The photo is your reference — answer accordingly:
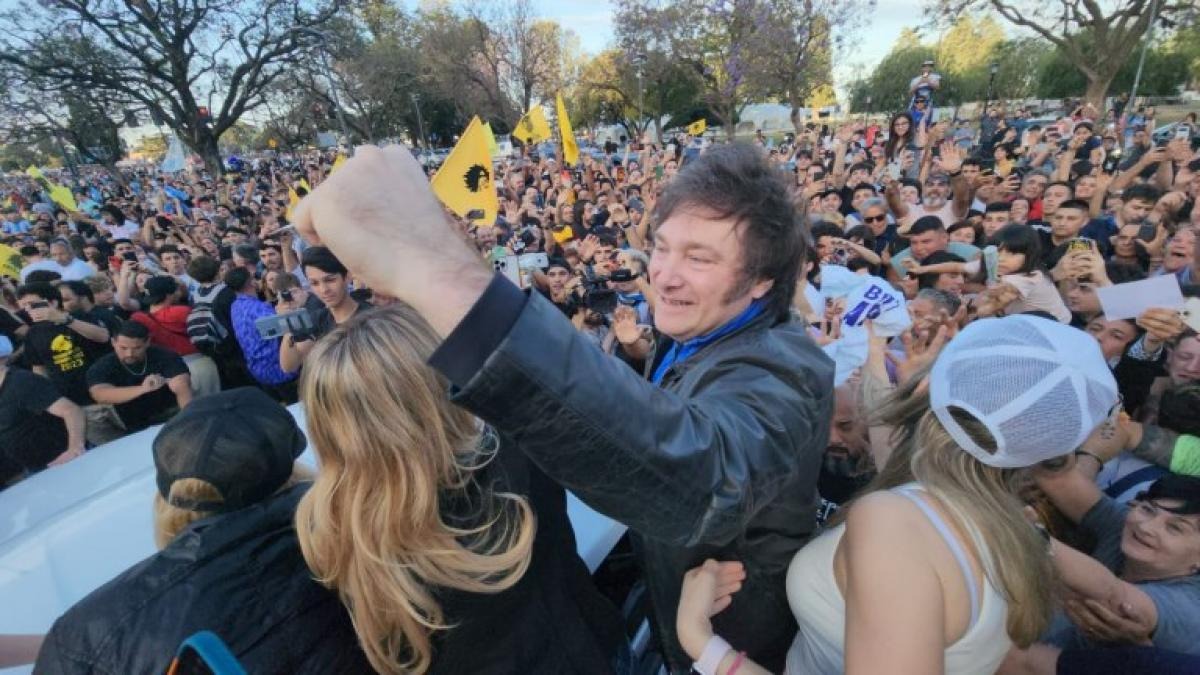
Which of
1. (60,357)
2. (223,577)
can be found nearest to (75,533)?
(223,577)

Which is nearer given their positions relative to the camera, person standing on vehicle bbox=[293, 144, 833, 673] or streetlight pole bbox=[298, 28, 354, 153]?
person standing on vehicle bbox=[293, 144, 833, 673]

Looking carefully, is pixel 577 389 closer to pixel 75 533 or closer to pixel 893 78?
pixel 75 533

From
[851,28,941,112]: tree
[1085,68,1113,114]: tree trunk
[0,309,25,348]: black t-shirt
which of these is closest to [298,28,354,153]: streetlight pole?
[0,309,25,348]: black t-shirt

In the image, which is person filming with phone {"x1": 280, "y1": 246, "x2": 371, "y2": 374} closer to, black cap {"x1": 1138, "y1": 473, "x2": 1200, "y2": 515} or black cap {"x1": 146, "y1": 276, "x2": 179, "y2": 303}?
black cap {"x1": 146, "y1": 276, "x2": 179, "y2": 303}

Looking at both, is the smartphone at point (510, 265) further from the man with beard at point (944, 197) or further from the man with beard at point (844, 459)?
the man with beard at point (944, 197)

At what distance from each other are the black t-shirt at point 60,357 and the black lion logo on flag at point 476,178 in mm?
3228

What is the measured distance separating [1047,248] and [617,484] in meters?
6.88

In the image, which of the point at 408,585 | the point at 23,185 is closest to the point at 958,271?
the point at 408,585

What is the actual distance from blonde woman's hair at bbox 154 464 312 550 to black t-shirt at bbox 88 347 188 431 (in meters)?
3.43

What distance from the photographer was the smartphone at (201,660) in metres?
0.91

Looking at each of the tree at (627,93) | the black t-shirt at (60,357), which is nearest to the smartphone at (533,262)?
the black t-shirt at (60,357)

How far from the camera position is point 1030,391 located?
113 centimetres

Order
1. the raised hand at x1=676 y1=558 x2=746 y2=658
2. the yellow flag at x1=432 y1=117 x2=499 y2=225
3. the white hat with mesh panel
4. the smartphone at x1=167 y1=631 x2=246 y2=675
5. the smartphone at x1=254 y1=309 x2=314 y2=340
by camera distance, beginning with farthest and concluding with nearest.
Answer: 1. the yellow flag at x1=432 y1=117 x2=499 y2=225
2. the smartphone at x1=254 y1=309 x2=314 y2=340
3. the raised hand at x1=676 y1=558 x2=746 y2=658
4. the white hat with mesh panel
5. the smartphone at x1=167 y1=631 x2=246 y2=675

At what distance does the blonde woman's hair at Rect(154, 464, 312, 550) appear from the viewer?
4.33ft
